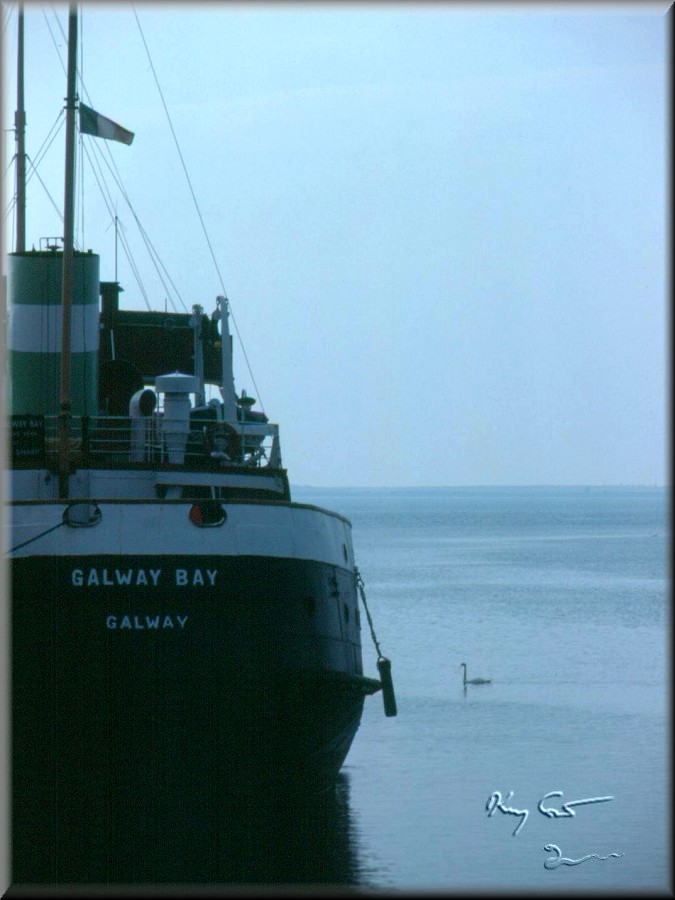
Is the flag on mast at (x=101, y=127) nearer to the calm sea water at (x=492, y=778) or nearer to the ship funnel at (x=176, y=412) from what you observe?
the ship funnel at (x=176, y=412)

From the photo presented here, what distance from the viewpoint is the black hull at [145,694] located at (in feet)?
53.1

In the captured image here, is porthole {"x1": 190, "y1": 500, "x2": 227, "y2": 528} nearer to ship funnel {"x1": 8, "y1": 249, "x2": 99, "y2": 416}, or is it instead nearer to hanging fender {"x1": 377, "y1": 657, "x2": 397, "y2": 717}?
ship funnel {"x1": 8, "y1": 249, "x2": 99, "y2": 416}

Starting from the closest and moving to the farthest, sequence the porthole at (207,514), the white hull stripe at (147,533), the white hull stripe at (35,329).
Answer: the white hull stripe at (147,533) → the porthole at (207,514) → the white hull stripe at (35,329)

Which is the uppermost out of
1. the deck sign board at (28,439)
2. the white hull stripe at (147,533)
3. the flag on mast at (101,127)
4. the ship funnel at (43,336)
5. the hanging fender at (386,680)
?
the flag on mast at (101,127)

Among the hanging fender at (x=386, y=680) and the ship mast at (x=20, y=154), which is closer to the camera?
the hanging fender at (x=386, y=680)

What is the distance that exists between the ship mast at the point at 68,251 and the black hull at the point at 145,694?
2138mm

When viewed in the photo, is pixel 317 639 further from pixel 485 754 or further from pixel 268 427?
pixel 485 754

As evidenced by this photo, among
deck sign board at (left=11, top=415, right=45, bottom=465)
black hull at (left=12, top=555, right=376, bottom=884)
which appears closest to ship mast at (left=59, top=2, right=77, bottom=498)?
deck sign board at (left=11, top=415, right=45, bottom=465)

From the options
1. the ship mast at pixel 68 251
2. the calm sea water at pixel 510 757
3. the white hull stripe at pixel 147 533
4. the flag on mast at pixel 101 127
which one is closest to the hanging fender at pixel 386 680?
the calm sea water at pixel 510 757

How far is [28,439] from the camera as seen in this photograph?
18141 millimetres

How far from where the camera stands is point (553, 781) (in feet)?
91.0

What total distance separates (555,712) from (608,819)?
13762 millimetres

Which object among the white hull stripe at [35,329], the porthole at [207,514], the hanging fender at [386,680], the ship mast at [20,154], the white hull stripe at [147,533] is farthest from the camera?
the ship mast at [20,154]
